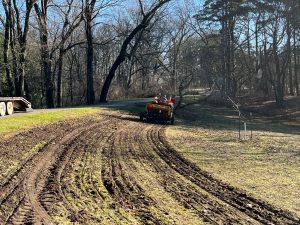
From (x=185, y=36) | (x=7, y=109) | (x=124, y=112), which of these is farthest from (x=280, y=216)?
(x=185, y=36)

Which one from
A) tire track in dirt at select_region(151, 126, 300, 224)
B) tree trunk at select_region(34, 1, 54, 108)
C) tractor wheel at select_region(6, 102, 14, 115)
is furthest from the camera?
tree trunk at select_region(34, 1, 54, 108)

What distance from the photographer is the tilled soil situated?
23.9 feet

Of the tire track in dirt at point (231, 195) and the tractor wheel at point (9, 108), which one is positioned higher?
the tractor wheel at point (9, 108)

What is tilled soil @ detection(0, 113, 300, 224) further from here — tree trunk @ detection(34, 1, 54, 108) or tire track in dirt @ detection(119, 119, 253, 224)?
tree trunk @ detection(34, 1, 54, 108)

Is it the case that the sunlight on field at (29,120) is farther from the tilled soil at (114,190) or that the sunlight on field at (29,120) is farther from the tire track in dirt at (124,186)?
the tire track in dirt at (124,186)

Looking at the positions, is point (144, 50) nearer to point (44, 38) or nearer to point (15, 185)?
point (44, 38)

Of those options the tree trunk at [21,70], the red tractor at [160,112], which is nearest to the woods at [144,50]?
the tree trunk at [21,70]

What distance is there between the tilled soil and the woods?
2597 cm

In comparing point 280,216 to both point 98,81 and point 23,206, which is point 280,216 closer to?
point 23,206

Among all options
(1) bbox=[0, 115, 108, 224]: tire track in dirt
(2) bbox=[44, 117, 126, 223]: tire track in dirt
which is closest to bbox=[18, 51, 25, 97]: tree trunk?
(2) bbox=[44, 117, 126, 223]: tire track in dirt

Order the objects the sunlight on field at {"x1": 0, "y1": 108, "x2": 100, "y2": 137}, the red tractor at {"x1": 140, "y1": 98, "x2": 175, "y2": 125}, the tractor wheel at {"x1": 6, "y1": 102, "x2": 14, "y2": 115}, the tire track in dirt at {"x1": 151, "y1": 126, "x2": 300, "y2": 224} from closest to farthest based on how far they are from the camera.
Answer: the tire track in dirt at {"x1": 151, "y1": 126, "x2": 300, "y2": 224} < the sunlight on field at {"x1": 0, "y1": 108, "x2": 100, "y2": 137} < the tractor wheel at {"x1": 6, "y1": 102, "x2": 14, "y2": 115} < the red tractor at {"x1": 140, "y1": 98, "x2": 175, "y2": 125}

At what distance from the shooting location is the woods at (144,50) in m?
39.8

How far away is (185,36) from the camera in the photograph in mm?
78125

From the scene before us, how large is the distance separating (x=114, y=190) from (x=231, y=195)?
2.45m
